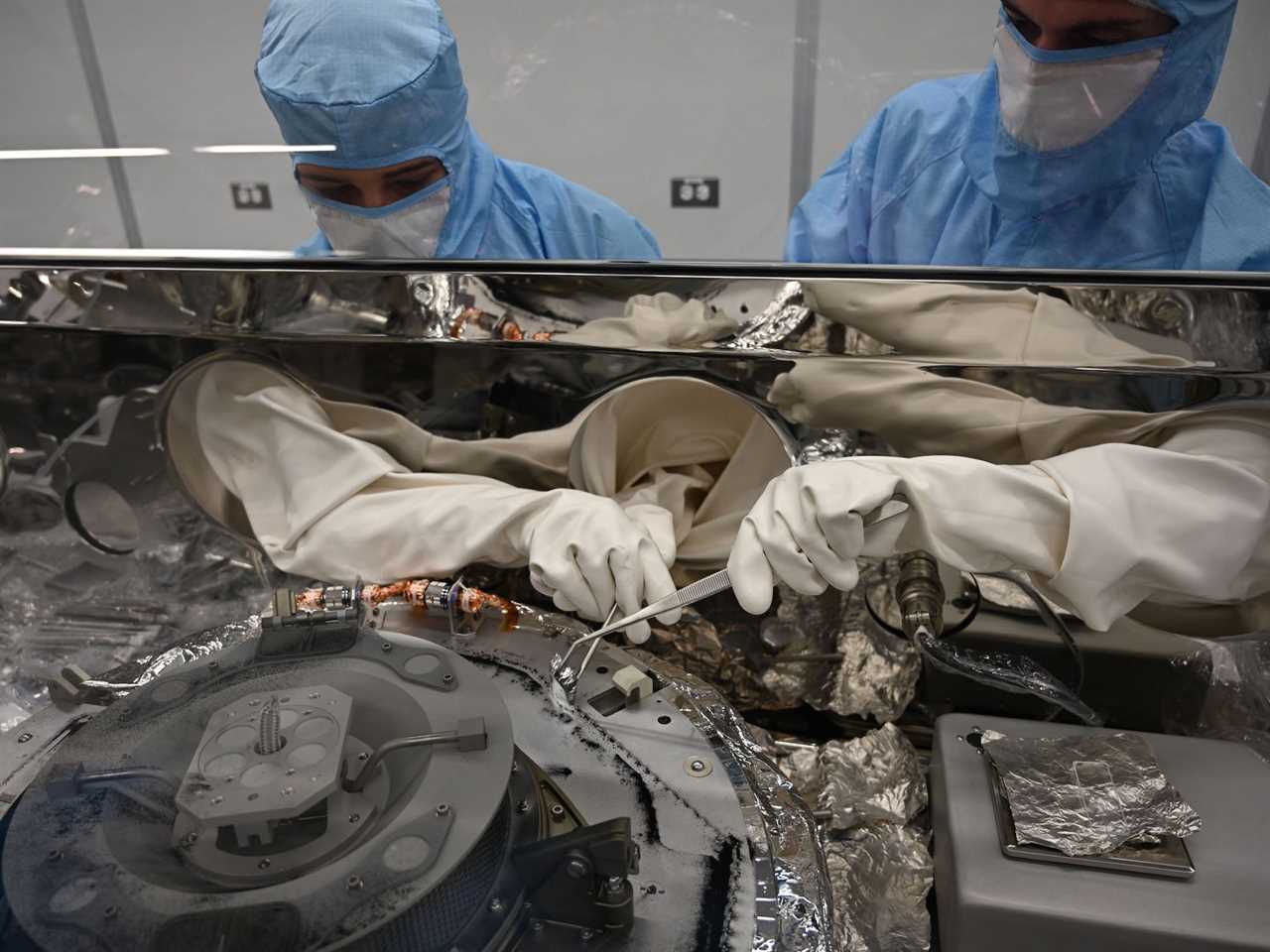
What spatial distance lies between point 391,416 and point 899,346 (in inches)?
24.4

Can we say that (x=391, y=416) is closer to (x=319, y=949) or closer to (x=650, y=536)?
(x=650, y=536)

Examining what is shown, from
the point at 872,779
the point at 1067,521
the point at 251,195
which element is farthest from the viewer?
the point at 251,195

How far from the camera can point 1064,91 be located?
86cm

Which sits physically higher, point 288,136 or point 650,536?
point 288,136

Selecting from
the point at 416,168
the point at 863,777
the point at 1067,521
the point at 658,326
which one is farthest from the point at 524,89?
the point at 863,777

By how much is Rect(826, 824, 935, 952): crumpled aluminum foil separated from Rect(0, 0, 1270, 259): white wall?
67 cm

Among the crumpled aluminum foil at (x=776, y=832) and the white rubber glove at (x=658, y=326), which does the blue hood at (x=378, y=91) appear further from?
the crumpled aluminum foil at (x=776, y=832)

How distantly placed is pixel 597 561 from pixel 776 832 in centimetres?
32

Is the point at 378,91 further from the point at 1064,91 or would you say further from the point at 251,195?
the point at 1064,91

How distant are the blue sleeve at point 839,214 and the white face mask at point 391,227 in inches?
18.4

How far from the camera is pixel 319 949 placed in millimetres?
584

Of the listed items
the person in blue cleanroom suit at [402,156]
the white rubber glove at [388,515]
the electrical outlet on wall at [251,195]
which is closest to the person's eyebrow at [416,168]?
the person in blue cleanroom suit at [402,156]

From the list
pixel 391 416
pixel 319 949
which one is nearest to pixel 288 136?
pixel 391 416

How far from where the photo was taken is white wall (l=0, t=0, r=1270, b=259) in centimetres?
91
